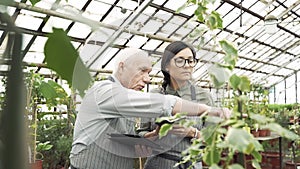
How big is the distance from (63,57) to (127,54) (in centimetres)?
75

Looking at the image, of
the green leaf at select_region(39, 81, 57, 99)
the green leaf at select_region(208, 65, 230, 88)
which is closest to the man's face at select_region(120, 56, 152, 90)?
the green leaf at select_region(208, 65, 230, 88)

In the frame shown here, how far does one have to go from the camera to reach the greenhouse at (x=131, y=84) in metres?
0.15

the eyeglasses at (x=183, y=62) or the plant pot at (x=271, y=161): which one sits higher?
the eyeglasses at (x=183, y=62)

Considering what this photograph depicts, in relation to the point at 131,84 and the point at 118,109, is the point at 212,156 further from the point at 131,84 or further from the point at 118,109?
the point at 131,84

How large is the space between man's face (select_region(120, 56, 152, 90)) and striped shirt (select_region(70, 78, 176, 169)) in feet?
0.10

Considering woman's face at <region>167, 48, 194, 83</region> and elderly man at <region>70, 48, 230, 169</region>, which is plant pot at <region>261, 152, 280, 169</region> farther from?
woman's face at <region>167, 48, 194, 83</region>

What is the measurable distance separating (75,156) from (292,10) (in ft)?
34.7

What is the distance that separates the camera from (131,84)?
40.8 inches

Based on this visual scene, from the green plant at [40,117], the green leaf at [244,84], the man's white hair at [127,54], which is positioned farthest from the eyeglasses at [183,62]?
the green plant at [40,117]

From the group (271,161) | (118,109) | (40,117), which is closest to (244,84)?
(118,109)

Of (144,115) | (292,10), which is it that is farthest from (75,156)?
(292,10)

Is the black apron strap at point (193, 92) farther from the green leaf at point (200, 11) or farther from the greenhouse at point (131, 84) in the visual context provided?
the green leaf at point (200, 11)

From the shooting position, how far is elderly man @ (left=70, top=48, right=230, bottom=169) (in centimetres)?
88

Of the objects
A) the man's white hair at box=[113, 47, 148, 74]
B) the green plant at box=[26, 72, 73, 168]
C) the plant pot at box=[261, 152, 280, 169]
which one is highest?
the man's white hair at box=[113, 47, 148, 74]
